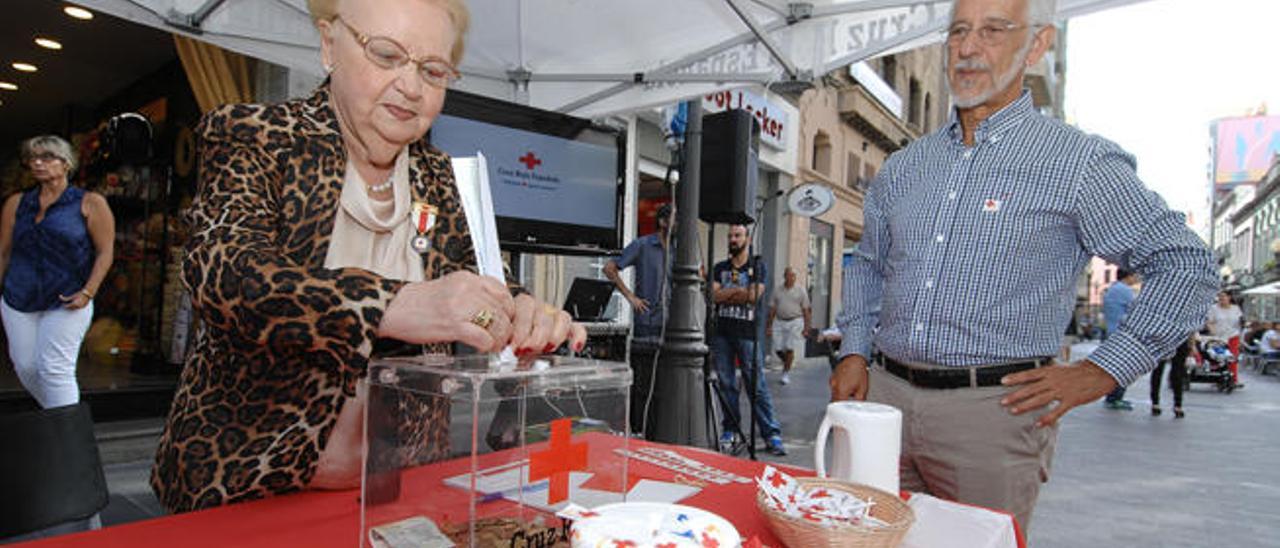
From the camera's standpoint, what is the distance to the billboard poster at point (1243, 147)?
212 feet

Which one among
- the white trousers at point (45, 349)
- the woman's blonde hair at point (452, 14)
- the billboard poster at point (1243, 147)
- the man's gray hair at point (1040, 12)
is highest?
the billboard poster at point (1243, 147)

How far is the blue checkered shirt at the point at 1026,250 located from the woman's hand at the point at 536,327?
1027 mm

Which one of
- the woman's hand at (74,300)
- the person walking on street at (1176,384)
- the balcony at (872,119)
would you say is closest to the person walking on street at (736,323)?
the woman's hand at (74,300)

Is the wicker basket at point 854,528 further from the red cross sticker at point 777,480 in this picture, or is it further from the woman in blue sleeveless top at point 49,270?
the woman in blue sleeveless top at point 49,270

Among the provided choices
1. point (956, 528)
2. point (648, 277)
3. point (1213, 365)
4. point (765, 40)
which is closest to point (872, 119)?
point (1213, 365)

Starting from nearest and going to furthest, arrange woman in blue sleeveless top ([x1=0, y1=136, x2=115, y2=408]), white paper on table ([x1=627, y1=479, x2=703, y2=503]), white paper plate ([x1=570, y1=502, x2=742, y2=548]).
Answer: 1. white paper plate ([x1=570, y1=502, x2=742, y2=548])
2. white paper on table ([x1=627, y1=479, x2=703, y2=503])
3. woman in blue sleeveless top ([x1=0, y1=136, x2=115, y2=408])

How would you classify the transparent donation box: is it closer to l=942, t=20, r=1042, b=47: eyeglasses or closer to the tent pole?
l=942, t=20, r=1042, b=47: eyeglasses

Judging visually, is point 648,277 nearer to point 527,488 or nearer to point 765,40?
point 765,40

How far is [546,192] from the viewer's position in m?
3.53

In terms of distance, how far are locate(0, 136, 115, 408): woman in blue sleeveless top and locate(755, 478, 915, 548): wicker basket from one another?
4040 mm

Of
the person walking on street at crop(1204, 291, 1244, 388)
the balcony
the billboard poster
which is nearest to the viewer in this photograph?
the person walking on street at crop(1204, 291, 1244, 388)

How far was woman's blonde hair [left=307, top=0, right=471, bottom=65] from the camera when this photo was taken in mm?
1049

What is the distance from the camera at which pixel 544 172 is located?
3494 mm

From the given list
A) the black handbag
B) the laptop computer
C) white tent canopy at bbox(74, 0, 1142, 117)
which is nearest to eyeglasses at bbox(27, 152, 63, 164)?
white tent canopy at bbox(74, 0, 1142, 117)
